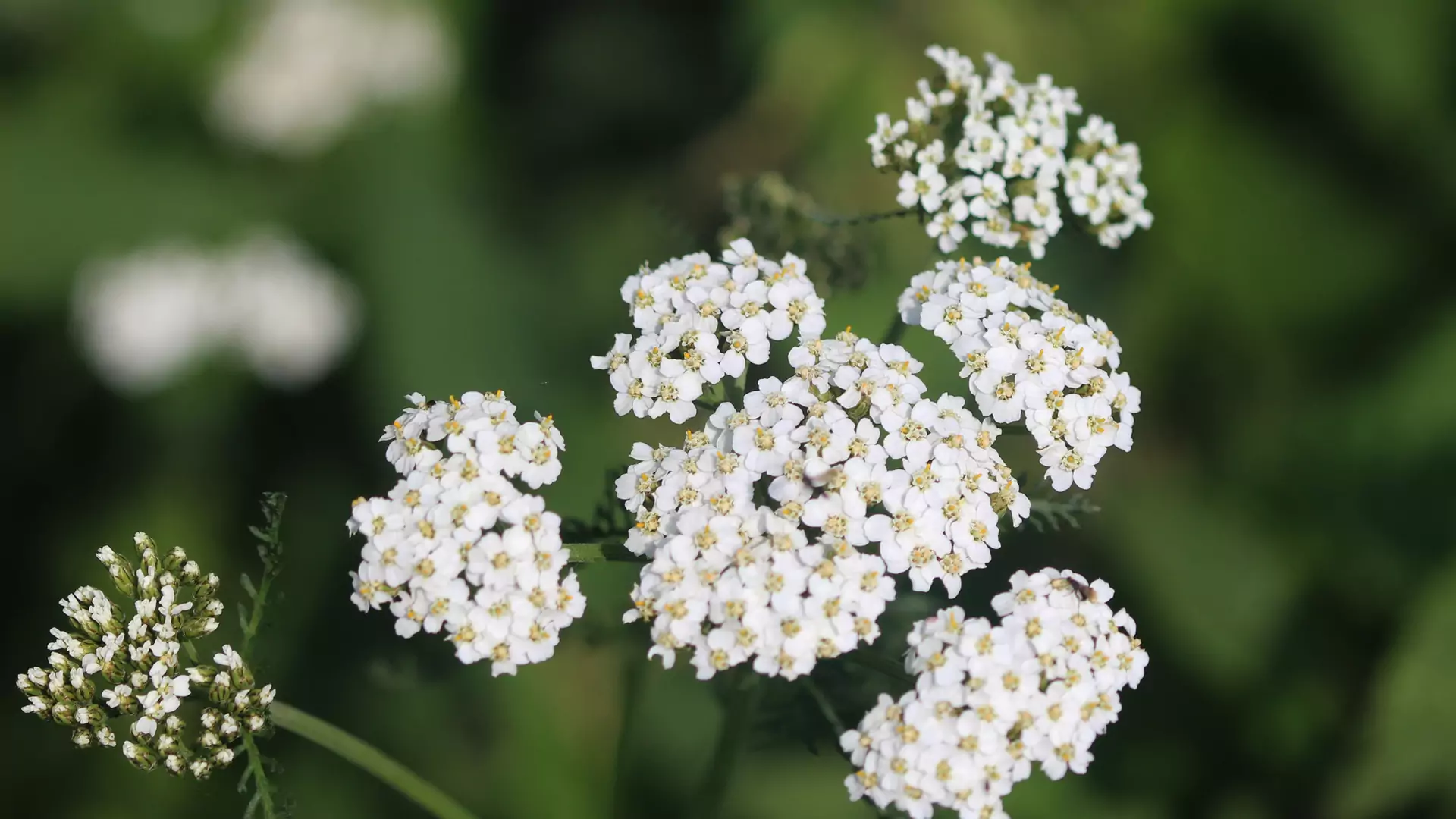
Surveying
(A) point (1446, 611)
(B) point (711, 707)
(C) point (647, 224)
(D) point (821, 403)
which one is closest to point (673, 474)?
(D) point (821, 403)

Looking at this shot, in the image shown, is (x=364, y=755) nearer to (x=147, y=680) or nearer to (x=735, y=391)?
(x=147, y=680)

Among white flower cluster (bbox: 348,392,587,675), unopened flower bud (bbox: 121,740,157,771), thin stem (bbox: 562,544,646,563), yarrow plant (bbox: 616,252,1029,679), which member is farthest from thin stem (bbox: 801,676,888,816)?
unopened flower bud (bbox: 121,740,157,771)

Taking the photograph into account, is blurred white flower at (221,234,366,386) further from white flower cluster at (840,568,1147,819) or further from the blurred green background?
white flower cluster at (840,568,1147,819)

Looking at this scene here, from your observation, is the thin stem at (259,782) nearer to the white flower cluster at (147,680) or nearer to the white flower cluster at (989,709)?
the white flower cluster at (147,680)

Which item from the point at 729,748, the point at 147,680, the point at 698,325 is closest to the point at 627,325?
the point at 698,325

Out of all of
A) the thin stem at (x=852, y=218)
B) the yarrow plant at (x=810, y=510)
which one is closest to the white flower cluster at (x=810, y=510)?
the yarrow plant at (x=810, y=510)

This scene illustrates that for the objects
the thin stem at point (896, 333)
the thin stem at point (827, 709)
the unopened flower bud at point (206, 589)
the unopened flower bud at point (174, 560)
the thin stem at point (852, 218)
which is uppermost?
the thin stem at point (852, 218)

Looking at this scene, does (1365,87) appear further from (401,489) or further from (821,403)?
(401,489)
